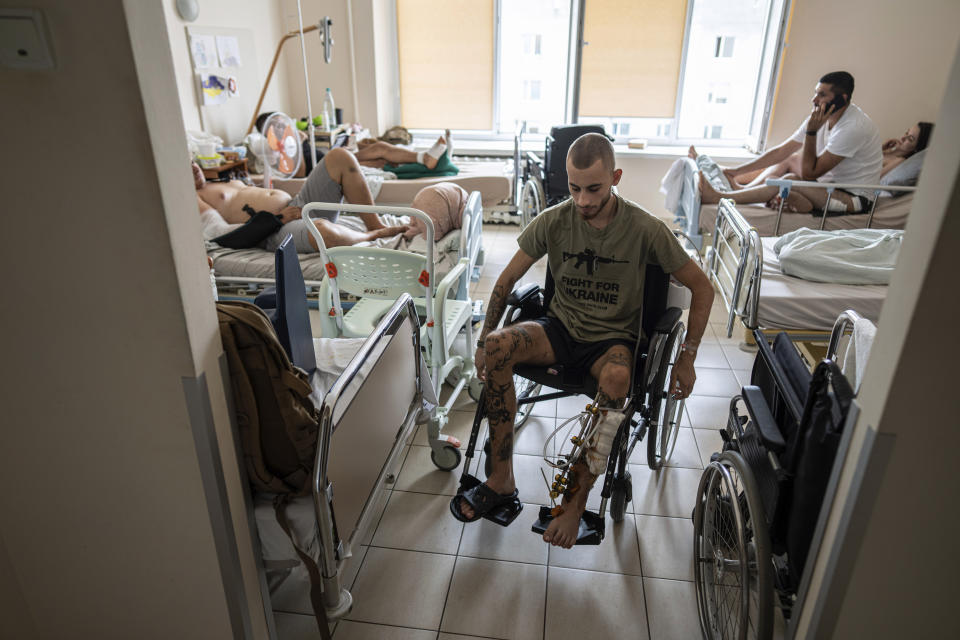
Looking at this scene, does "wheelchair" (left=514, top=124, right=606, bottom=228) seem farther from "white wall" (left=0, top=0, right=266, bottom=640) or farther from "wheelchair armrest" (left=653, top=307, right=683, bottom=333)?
"white wall" (left=0, top=0, right=266, bottom=640)

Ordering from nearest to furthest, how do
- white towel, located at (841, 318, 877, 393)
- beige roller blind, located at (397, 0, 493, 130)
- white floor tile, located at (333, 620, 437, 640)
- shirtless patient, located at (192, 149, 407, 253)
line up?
white towel, located at (841, 318, 877, 393) < white floor tile, located at (333, 620, 437, 640) < shirtless patient, located at (192, 149, 407, 253) < beige roller blind, located at (397, 0, 493, 130)

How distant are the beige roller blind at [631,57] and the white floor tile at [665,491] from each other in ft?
15.1

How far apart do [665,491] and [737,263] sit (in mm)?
1353

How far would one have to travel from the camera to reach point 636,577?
6.34 ft

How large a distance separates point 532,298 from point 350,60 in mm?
4481

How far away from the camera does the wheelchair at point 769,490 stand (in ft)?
4.01

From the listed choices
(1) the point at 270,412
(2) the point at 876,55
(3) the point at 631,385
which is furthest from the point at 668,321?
(2) the point at 876,55

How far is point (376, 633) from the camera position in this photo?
5.72ft

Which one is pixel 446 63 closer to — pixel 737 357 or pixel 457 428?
pixel 737 357

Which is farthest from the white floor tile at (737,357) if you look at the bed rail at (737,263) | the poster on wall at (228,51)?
the poster on wall at (228,51)

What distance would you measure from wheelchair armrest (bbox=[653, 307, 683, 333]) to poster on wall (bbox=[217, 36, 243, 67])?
13.7ft

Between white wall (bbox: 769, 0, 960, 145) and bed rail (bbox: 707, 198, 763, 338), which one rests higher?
white wall (bbox: 769, 0, 960, 145)

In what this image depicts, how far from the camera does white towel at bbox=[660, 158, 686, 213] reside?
15.1 feet

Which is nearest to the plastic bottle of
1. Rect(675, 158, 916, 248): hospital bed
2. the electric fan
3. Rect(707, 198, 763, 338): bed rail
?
the electric fan
